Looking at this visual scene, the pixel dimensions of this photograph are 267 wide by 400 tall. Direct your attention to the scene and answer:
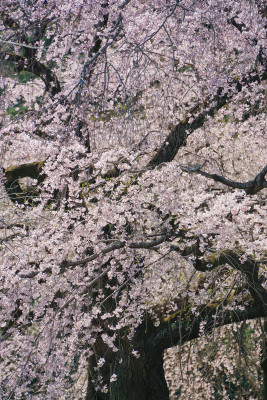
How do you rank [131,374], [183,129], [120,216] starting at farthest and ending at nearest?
1. [183,129]
2. [131,374]
3. [120,216]

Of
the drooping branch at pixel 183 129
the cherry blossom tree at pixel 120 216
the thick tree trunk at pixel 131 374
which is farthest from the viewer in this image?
the drooping branch at pixel 183 129

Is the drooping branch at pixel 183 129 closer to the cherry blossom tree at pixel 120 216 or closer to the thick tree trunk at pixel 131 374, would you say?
the cherry blossom tree at pixel 120 216

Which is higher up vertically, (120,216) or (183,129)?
(183,129)

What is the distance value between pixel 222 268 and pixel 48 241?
2108mm

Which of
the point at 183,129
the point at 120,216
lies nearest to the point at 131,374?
the point at 120,216

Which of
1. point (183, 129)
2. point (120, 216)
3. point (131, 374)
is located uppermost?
point (183, 129)

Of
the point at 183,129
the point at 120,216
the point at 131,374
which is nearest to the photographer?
the point at 120,216

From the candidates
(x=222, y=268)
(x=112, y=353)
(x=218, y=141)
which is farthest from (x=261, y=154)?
(x=112, y=353)

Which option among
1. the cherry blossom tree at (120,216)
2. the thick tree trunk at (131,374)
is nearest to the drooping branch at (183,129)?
the cherry blossom tree at (120,216)

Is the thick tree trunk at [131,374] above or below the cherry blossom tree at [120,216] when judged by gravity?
below

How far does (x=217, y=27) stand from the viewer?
4.82m

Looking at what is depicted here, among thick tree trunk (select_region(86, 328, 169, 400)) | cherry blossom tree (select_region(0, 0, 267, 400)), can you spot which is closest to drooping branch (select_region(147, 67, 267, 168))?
cherry blossom tree (select_region(0, 0, 267, 400))

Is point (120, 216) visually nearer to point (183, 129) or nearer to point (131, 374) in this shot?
point (183, 129)

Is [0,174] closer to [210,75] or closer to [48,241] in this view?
[48,241]
